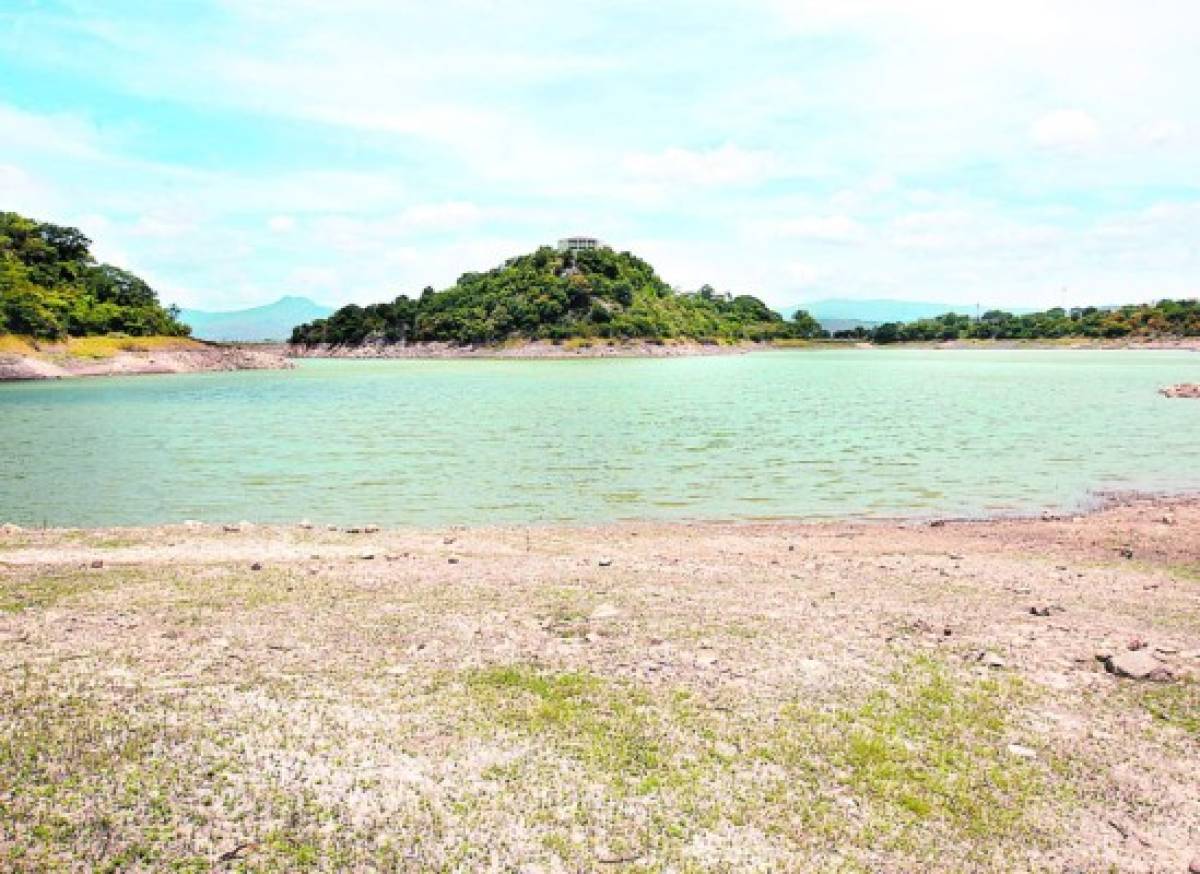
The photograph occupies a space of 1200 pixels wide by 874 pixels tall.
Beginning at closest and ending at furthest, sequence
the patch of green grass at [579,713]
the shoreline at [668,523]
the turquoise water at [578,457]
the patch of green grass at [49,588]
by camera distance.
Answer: the patch of green grass at [579,713]
the patch of green grass at [49,588]
the shoreline at [668,523]
the turquoise water at [578,457]

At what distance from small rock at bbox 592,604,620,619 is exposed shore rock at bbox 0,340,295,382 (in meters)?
117

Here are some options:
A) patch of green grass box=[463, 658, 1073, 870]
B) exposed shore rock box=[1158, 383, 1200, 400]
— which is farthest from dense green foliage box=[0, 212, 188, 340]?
exposed shore rock box=[1158, 383, 1200, 400]

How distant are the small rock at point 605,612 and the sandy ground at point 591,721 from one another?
160 mm

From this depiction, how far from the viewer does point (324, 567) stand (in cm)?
1477

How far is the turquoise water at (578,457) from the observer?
2392cm

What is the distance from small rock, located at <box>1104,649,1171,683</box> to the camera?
31.0 ft

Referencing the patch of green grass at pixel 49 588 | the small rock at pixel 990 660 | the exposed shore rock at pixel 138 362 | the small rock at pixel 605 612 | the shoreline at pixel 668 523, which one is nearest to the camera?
the small rock at pixel 990 660

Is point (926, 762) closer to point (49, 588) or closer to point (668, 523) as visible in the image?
point (49, 588)

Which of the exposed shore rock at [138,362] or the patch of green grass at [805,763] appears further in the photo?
the exposed shore rock at [138,362]

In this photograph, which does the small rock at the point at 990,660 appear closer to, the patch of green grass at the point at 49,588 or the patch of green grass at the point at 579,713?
the patch of green grass at the point at 579,713

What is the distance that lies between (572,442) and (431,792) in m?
31.1

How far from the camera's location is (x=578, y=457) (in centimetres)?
3325

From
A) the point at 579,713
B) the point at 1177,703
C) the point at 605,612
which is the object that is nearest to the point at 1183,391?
the point at 1177,703

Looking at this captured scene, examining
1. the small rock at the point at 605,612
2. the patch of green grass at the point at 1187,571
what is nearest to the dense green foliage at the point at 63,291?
the small rock at the point at 605,612
